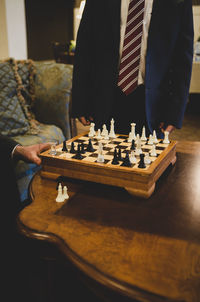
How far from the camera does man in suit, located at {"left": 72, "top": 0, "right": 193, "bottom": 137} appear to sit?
161 centimetres

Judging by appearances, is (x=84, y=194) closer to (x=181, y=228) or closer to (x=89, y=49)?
(x=181, y=228)

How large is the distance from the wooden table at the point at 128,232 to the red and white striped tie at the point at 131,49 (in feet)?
2.18

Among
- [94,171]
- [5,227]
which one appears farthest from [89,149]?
[5,227]

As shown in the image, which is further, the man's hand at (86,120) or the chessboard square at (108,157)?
the man's hand at (86,120)

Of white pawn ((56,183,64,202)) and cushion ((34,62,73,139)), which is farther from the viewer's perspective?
cushion ((34,62,73,139))

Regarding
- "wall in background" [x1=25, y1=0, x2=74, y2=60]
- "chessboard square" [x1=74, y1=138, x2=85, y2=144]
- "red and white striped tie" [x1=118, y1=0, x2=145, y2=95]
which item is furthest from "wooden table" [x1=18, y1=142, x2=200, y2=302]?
"wall in background" [x1=25, y1=0, x2=74, y2=60]

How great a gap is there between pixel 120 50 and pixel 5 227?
1154mm

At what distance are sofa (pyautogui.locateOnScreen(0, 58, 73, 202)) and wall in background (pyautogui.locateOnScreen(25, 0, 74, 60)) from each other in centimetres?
652

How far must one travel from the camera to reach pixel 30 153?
4.48 ft

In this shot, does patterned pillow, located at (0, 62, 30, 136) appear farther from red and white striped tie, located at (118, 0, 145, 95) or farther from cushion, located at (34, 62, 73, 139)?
red and white striped tie, located at (118, 0, 145, 95)

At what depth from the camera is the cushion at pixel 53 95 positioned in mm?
2607

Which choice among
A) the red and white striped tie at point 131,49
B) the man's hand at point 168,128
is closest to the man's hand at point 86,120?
the red and white striped tie at point 131,49

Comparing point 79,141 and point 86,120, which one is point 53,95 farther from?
point 79,141

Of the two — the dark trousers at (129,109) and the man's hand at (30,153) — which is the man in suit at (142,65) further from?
the man's hand at (30,153)
